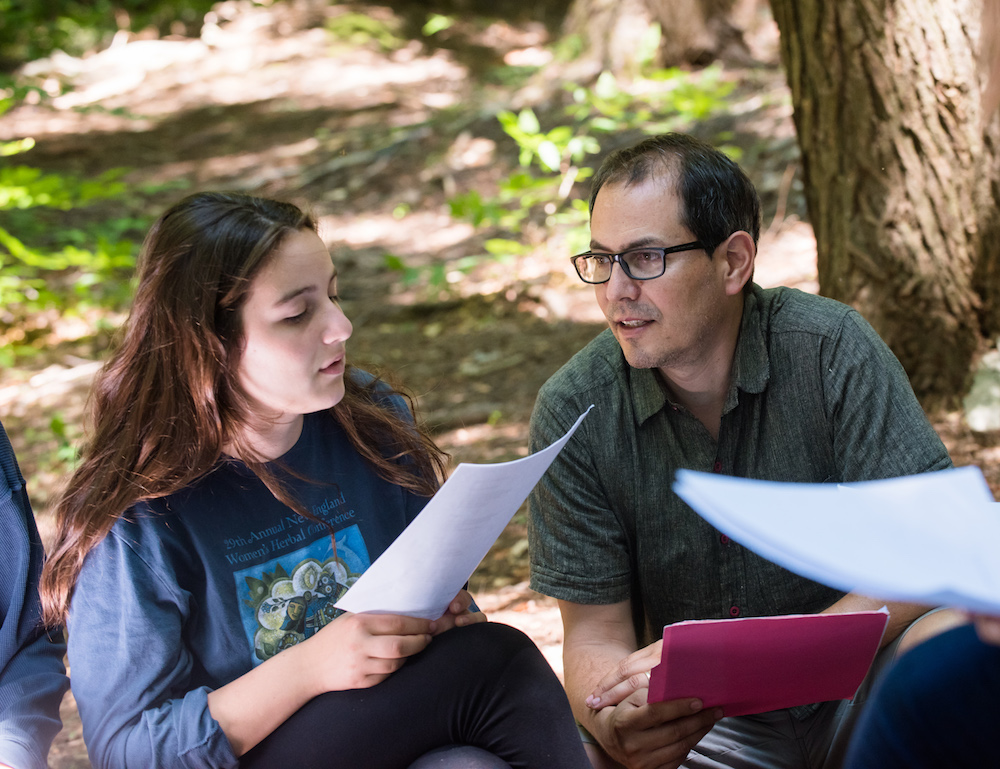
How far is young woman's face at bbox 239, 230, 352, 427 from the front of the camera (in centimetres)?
180

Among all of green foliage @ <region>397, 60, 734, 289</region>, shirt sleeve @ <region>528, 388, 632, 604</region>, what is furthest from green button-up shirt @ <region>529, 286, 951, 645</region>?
green foliage @ <region>397, 60, 734, 289</region>

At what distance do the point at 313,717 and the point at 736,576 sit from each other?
962 millimetres

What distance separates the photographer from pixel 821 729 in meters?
2.03

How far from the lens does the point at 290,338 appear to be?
1800 millimetres

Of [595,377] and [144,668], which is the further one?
[595,377]

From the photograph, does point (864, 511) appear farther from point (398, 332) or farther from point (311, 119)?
point (311, 119)

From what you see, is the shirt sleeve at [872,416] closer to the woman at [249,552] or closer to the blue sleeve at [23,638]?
the woman at [249,552]

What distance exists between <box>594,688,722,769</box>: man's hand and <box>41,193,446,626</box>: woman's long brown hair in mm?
742

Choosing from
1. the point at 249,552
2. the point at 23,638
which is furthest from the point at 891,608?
the point at 23,638

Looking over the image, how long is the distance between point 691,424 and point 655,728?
669 mm

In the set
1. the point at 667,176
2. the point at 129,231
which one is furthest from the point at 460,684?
the point at 129,231

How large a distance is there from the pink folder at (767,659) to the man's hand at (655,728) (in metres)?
0.03

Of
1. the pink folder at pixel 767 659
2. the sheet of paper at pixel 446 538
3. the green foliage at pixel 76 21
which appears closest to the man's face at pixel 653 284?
the sheet of paper at pixel 446 538

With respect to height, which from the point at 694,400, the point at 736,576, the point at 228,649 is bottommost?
the point at 736,576
